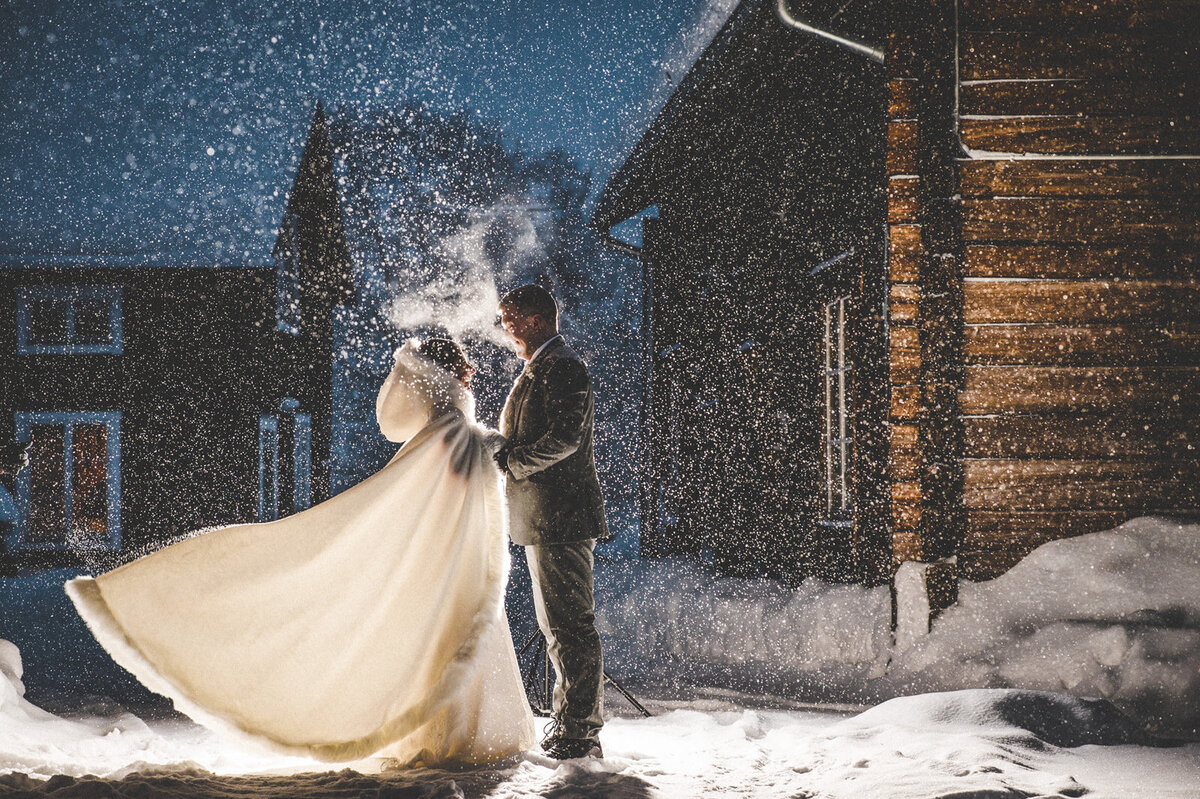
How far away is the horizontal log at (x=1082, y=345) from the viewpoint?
5688 mm

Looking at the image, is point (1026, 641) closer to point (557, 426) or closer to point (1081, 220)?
point (1081, 220)

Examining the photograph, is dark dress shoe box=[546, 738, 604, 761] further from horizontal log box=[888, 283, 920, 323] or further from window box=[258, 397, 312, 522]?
window box=[258, 397, 312, 522]

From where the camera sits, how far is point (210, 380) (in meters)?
17.9

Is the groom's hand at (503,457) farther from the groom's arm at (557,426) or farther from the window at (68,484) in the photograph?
the window at (68,484)

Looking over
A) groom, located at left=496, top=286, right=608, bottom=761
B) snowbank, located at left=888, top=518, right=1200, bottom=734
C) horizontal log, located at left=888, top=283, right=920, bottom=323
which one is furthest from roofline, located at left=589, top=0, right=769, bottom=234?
snowbank, located at left=888, top=518, right=1200, bottom=734

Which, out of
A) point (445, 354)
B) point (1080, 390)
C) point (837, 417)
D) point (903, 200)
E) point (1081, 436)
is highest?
point (903, 200)

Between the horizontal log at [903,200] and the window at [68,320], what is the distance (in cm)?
1671

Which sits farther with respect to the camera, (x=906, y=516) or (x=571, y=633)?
A: (x=906, y=516)

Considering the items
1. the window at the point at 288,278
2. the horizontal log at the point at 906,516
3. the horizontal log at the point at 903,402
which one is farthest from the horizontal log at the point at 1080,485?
the window at the point at 288,278

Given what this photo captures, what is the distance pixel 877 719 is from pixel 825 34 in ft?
14.7

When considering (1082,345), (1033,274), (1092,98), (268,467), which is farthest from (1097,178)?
(268,467)

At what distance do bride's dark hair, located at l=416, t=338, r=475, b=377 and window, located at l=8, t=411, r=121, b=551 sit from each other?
15698 millimetres

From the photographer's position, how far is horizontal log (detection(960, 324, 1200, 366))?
5.69m

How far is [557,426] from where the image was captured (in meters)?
3.96
